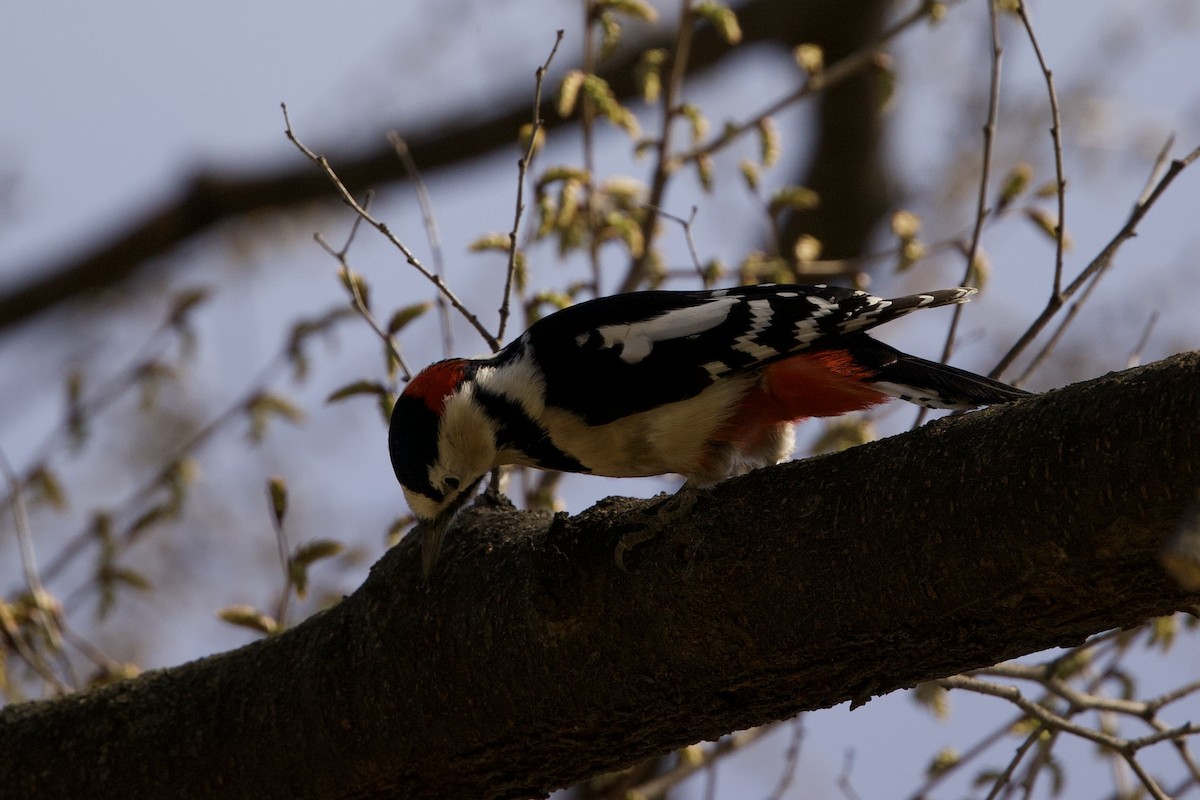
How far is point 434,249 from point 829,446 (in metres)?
1.38

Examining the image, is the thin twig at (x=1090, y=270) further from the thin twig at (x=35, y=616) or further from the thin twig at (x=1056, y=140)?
the thin twig at (x=35, y=616)

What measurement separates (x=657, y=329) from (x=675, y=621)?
1090mm

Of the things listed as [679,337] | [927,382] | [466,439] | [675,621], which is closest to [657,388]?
[679,337]

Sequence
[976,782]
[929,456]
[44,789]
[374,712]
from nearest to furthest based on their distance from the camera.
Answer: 1. [929,456]
2. [374,712]
3. [44,789]
4. [976,782]

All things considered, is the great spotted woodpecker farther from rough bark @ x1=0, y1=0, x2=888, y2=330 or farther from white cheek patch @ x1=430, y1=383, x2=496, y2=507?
rough bark @ x1=0, y1=0, x2=888, y2=330

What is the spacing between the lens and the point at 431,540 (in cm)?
294

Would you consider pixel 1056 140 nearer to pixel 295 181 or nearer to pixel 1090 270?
pixel 1090 270

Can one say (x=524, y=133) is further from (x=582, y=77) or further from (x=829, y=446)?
(x=829, y=446)

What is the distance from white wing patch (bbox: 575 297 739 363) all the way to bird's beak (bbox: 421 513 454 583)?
2.05ft

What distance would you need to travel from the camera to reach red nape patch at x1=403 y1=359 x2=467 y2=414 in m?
3.35

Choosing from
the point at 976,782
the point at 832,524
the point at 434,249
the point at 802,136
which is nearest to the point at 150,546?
the point at 802,136

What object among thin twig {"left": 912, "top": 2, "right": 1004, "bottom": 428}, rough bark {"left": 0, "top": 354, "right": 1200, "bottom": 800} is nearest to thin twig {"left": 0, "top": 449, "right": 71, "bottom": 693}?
rough bark {"left": 0, "top": 354, "right": 1200, "bottom": 800}

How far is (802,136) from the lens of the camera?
8.12 m

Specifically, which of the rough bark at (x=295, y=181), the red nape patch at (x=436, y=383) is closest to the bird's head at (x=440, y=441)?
the red nape patch at (x=436, y=383)
